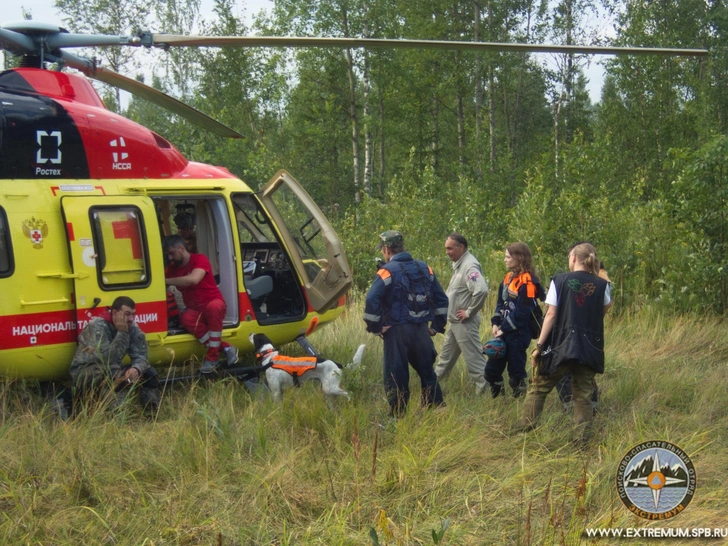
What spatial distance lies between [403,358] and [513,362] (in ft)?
3.51

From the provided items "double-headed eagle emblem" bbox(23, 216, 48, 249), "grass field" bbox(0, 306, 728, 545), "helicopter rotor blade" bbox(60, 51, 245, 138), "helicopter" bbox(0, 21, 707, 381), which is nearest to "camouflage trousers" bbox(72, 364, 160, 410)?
"grass field" bbox(0, 306, 728, 545)

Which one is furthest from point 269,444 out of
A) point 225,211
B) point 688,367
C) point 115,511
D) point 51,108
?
point 688,367

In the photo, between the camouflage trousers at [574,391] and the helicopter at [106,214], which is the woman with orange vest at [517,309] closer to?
the camouflage trousers at [574,391]

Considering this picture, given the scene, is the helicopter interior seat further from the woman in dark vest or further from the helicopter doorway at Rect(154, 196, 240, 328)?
the woman in dark vest

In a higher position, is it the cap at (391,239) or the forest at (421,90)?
the forest at (421,90)

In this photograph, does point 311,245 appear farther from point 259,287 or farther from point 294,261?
point 259,287

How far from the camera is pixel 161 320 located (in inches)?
252

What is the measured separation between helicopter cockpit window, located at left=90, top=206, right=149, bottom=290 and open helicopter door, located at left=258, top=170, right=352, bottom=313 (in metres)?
1.50

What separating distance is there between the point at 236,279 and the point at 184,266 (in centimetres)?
51

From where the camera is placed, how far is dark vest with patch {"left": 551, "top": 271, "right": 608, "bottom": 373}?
532cm

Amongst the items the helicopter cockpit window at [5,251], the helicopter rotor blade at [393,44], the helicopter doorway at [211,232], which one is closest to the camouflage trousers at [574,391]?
the helicopter rotor blade at [393,44]

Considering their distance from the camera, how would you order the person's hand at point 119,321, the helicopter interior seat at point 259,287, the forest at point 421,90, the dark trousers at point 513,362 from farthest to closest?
the forest at point 421,90 → the helicopter interior seat at point 259,287 → the dark trousers at point 513,362 → the person's hand at point 119,321

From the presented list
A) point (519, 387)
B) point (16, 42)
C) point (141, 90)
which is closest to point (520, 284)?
point (519, 387)

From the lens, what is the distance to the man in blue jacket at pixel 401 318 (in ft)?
19.5
